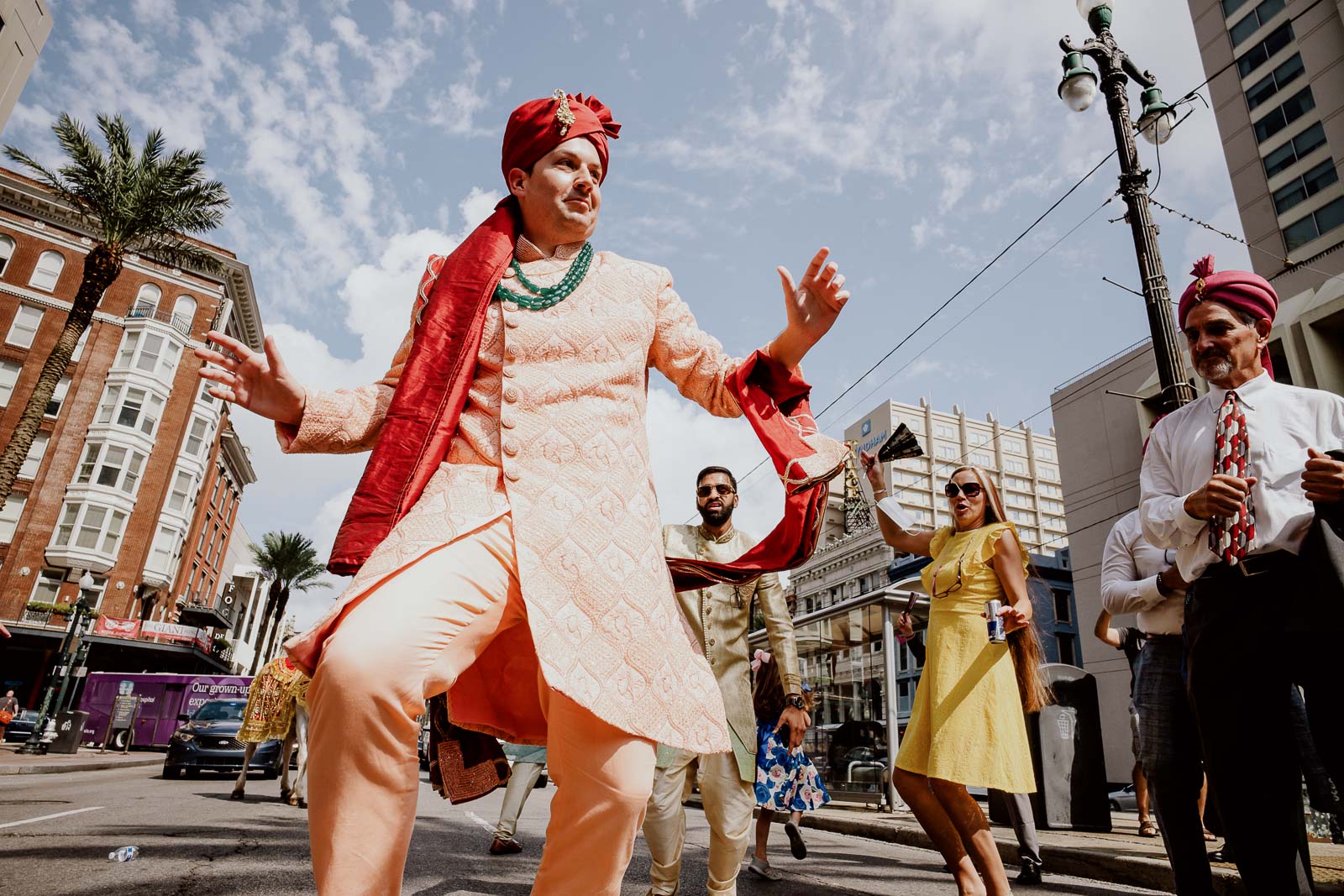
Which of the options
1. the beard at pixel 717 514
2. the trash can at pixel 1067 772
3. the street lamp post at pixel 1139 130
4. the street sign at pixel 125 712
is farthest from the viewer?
the street sign at pixel 125 712

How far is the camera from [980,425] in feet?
355

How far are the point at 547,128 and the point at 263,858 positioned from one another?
445cm

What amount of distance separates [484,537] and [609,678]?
371 millimetres

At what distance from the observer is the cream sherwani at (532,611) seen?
1.41m

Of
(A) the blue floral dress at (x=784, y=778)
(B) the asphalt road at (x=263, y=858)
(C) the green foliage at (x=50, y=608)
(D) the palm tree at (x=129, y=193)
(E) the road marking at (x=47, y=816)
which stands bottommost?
(E) the road marking at (x=47, y=816)

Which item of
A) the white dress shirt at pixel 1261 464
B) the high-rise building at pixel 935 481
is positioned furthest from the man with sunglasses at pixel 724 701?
the high-rise building at pixel 935 481

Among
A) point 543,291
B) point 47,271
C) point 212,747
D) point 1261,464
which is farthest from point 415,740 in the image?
point 47,271

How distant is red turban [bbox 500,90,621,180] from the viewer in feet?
7.15

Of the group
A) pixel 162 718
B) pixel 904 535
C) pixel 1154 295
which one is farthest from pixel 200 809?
pixel 162 718

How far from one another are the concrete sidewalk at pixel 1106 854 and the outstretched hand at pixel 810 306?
389cm

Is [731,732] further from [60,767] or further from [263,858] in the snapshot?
[60,767]

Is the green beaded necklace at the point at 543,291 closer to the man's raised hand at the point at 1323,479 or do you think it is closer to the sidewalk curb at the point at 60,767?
the man's raised hand at the point at 1323,479

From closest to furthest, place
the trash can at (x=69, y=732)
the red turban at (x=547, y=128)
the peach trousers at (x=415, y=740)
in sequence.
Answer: the peach trousers at (x=415, y=740) → the red turban at (x=547, y=128) → the trash can at (x=69, y=732)

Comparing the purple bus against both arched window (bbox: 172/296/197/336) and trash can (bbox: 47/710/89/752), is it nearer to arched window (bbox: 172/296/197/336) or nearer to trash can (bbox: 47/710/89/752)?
trash can (bbox: 47/710/89/752)
